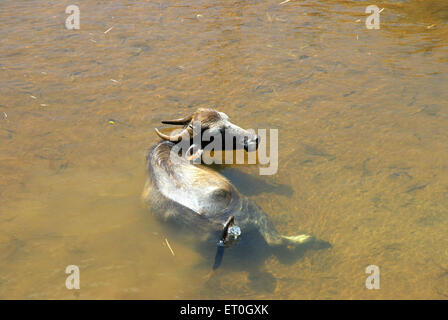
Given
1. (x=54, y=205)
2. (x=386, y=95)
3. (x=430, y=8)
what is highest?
(x=430, y=8)

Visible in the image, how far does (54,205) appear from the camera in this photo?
4.67m

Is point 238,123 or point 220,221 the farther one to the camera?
point 238,123

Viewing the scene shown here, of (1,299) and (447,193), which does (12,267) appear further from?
(447,193)

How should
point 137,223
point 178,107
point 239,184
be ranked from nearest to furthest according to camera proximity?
point 137,223 → point 239,184 → point 178,107

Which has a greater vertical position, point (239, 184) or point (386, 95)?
point (386, 95)

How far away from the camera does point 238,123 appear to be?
5902mm

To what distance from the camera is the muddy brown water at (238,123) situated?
3867 millimetres

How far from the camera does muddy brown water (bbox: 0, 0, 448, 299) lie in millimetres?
3867

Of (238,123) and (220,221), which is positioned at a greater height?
(238,123)

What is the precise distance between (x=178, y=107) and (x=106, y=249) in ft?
8.72

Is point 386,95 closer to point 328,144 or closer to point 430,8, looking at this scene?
point 328,144

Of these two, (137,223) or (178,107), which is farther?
(178,107)

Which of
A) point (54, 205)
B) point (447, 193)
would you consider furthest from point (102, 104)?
point (447, 193)
